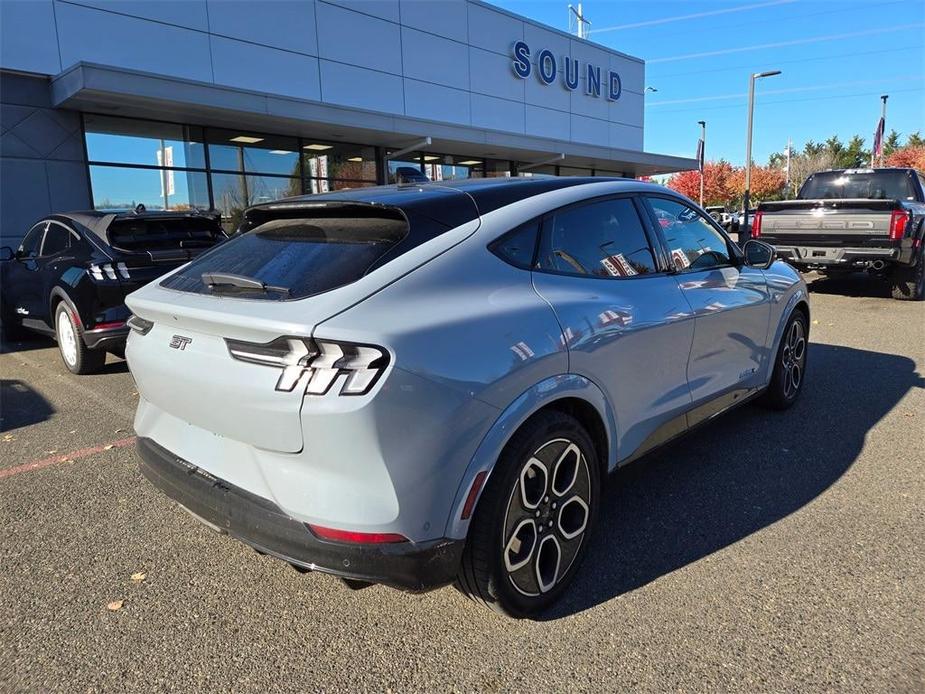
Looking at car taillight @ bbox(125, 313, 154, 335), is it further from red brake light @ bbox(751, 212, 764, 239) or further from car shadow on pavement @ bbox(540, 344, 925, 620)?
red brake light @ bbox(751, 212, 764, 239)

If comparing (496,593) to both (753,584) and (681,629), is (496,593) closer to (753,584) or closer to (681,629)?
(681,629)

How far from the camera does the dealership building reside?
11.2 meters

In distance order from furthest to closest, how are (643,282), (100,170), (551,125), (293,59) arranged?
(551,125)
(293,59)
(100,170)
(643,282)

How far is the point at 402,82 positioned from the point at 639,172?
42.7 ft

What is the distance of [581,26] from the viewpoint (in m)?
26.4

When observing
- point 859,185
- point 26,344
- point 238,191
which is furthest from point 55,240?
point 859,185

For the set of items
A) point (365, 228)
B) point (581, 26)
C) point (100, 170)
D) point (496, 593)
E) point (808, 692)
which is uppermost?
point (581, 26)

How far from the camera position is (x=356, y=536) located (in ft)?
6.80

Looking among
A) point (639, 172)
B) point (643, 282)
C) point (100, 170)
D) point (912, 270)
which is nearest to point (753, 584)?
point (643, 282)

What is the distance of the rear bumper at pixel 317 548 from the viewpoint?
210cm

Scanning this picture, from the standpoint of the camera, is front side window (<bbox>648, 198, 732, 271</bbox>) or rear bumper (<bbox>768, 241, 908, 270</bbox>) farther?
rear bumper (<bbox>768, 241, 908, 270</bbox>)

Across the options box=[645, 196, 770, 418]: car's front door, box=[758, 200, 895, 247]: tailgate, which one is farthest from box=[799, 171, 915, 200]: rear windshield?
box=[645, 196, 770, 418]: car's front door

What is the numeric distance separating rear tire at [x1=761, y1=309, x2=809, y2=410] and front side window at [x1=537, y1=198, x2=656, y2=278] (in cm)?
197

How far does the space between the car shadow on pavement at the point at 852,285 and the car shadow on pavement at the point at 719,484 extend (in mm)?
6900
